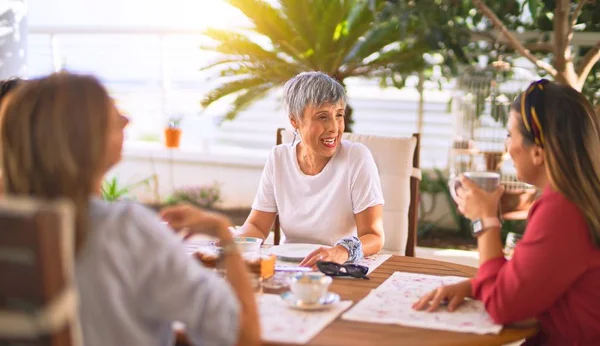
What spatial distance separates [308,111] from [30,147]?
171 centimetres

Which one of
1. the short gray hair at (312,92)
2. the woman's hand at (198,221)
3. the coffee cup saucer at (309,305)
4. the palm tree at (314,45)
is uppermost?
the palm tree at (314,45)

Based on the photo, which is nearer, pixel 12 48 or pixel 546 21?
pixel 12 48

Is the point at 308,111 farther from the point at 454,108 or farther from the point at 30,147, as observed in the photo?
the point at 454,108

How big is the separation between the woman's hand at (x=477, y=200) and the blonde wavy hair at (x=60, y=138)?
3.06 feet

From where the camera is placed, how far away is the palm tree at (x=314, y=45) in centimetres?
607

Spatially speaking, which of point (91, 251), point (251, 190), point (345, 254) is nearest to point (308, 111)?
point (345, 254)

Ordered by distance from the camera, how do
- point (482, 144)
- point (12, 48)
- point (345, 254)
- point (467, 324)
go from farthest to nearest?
point (482, 144) → point (12, 48) → point (345, 254) → point (467, 324)

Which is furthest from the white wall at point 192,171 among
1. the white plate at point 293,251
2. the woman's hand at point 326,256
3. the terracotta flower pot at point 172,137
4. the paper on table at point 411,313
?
the paper on table at point 411,313

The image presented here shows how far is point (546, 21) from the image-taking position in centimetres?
564

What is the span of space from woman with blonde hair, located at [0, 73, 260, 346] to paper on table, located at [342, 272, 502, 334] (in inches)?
20.0

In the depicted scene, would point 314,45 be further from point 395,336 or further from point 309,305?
point 395,336

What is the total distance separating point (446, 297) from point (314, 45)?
4396 millimetres

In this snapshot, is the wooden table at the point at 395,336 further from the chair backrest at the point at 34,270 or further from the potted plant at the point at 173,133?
the potted plant at the point at 173,133

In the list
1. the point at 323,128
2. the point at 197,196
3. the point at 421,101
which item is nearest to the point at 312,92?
the point at 323,128
